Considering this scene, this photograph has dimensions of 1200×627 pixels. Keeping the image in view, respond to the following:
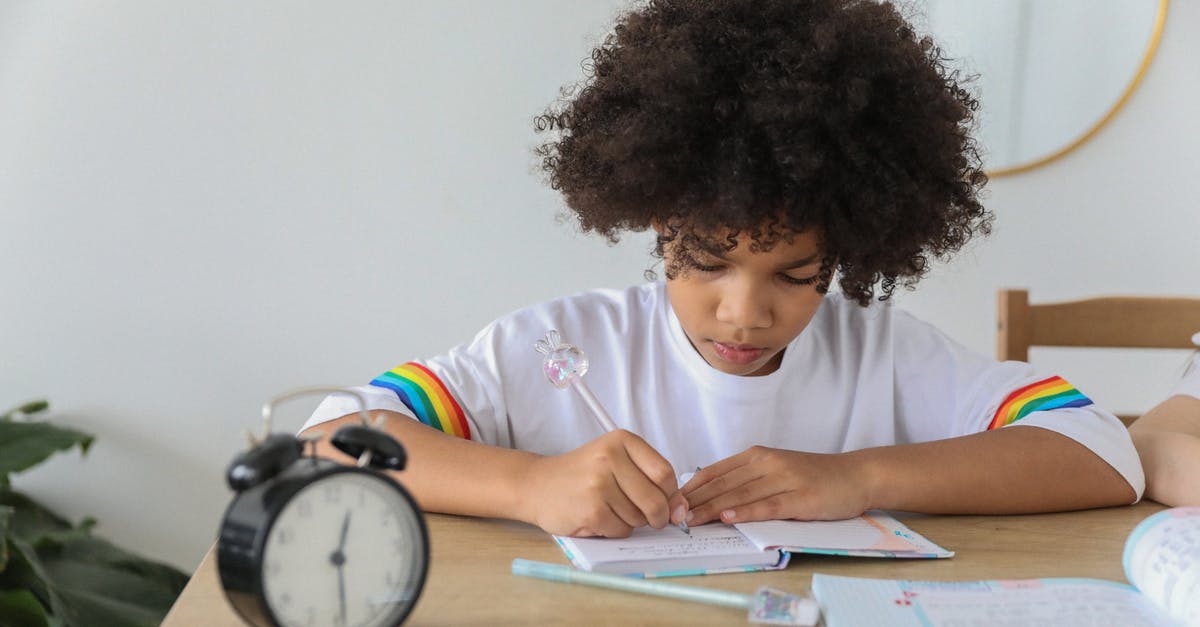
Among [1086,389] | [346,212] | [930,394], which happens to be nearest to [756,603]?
[930,394]

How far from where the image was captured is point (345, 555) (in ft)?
1.91

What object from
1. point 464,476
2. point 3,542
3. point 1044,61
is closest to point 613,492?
point 464,476

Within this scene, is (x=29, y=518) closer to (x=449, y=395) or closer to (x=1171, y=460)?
(x=449, y=395)

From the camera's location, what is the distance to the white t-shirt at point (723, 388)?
1183 mm

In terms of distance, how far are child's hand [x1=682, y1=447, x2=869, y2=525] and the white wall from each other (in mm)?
1139

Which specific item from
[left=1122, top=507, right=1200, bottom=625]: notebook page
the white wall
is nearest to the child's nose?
[left=1122, top=507, right=1200, bottom=625]: notebook page

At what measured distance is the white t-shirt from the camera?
3.88 ft

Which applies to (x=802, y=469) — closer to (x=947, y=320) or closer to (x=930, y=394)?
(x=930, y=394)

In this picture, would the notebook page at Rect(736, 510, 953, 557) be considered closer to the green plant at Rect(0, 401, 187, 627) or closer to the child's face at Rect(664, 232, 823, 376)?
the child's face at Rect(664, 232, 823, 376)

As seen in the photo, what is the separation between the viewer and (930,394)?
1237 millimetres

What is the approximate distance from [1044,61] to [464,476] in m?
1.70

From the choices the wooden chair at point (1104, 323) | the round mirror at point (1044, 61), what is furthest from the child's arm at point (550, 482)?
the round mirror at point (1044, 61)

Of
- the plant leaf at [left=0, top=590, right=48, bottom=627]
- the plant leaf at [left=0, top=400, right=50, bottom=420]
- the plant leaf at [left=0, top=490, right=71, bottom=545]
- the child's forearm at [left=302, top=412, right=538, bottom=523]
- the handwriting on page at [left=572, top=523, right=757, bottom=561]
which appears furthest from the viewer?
the plant leaf at [left=0, top=400, right=50, bottom=420]

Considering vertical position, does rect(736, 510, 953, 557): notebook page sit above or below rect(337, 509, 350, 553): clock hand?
below
